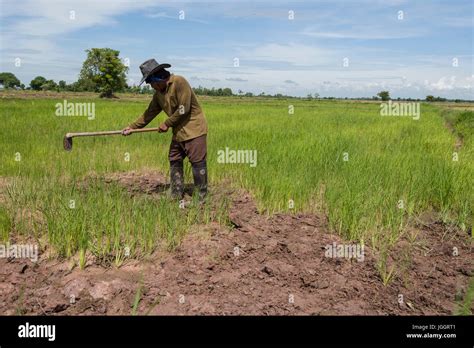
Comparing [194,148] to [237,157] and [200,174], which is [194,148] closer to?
[200,174]

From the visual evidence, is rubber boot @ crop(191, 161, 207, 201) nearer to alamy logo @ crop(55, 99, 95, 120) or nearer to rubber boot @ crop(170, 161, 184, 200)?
rubber boot @ crop(170, 161, 184, 200)

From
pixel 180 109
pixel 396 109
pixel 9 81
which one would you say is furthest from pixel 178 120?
pixel 9 81

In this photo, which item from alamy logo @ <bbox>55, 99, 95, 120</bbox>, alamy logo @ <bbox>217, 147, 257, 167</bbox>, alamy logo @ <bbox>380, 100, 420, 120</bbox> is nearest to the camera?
alamy logo @ <bbox>217, 147, 257, 167</bbox>

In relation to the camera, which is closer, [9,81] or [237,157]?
[237,157]

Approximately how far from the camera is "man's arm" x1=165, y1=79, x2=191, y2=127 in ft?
13.4

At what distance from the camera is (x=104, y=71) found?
45.8m

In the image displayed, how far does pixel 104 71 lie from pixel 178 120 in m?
45.6

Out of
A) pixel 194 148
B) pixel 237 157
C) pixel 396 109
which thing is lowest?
pixel 237 157

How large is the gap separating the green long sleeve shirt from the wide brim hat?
168 millimetres

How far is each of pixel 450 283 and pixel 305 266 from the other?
40.1 inches
